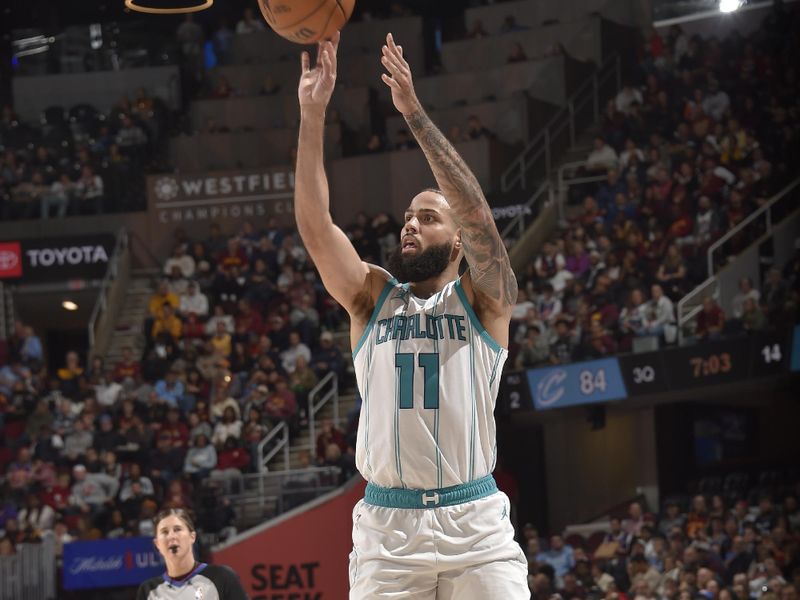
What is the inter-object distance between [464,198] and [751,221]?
11933mm

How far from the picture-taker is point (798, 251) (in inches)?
576

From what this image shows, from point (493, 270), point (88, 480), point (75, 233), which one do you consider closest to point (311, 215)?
point (493, 270)

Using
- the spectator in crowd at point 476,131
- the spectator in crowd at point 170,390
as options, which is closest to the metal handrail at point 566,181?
the spectator in crowd at point 476,131

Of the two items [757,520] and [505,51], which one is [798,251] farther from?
[505,51]

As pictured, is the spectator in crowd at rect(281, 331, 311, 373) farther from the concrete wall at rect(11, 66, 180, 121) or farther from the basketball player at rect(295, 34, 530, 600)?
the basketball player at rect(295, 34, 530, 600)

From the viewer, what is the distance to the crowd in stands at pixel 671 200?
15180 millimetres

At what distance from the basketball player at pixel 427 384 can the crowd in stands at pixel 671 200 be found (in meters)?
9.49

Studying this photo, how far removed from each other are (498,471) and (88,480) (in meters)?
4.93

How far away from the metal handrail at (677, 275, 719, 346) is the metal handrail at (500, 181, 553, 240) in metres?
4.31

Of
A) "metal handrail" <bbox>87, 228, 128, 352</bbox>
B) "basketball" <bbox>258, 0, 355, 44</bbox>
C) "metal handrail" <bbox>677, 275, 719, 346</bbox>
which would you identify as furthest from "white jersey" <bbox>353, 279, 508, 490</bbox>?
"metal handrail" <bbox>87, 228, 128, 352</bbox>

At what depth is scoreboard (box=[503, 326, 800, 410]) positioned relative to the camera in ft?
45.4

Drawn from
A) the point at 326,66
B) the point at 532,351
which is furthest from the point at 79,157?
the point at 326,66

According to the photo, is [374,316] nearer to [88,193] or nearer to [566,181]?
[566,181]

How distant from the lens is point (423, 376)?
15.9ft
